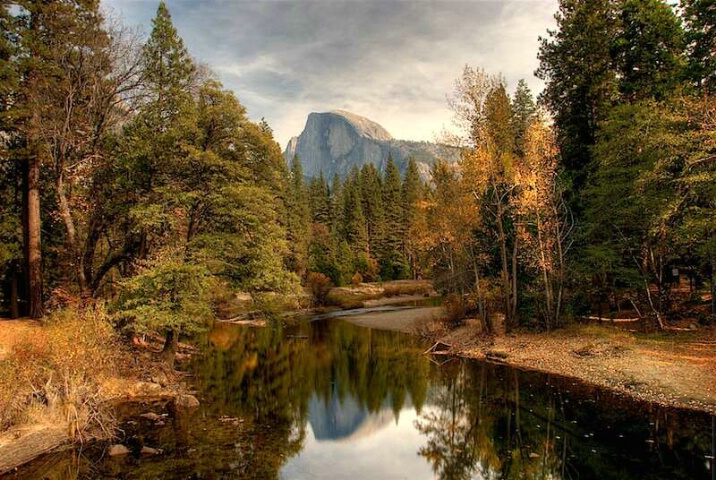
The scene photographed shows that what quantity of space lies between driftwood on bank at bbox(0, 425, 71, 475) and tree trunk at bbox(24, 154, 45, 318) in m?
10.2

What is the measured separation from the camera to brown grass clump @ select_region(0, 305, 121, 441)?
11.7 metres

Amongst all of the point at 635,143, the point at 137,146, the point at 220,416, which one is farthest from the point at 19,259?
the point at 635,143

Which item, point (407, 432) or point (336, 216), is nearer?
point (407, 432)

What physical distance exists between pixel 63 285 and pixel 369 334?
65.5 ft

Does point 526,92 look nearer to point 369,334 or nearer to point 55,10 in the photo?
point 369,334

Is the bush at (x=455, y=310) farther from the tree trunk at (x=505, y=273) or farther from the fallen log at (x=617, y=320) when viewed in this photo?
the fallen log at (x=617, y=320)

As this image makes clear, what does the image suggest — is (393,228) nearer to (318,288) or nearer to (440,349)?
(318,288)

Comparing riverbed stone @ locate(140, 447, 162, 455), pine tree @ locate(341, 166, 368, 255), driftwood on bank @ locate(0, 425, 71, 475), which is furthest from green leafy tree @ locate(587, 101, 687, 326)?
pine tree @ locate(341, 166, 368, 255)

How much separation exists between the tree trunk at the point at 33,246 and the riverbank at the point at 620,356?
813 inches

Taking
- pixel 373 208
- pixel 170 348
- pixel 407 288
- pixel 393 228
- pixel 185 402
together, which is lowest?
pixel 185 402

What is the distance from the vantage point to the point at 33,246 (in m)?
20.3

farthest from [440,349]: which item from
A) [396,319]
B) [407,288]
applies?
[407,288]

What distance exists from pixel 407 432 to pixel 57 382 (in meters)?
10.8

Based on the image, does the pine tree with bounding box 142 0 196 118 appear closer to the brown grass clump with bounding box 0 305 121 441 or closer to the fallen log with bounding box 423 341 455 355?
the brown grass clump with bounding box 0 305 121 441
